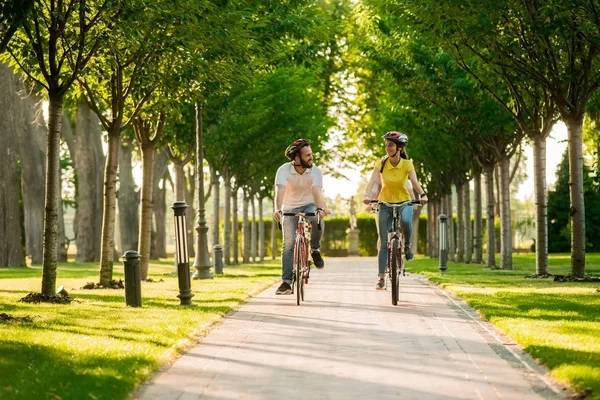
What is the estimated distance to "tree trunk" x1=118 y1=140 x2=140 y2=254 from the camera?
161 feet

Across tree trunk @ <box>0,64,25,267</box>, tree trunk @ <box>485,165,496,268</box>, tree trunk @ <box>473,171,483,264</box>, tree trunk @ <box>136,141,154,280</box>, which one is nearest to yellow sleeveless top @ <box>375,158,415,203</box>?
tree trunk @ <box>136,141,154,280</box>

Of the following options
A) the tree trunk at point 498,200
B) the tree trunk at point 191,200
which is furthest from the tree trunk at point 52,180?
the tree trunk at point 498,200

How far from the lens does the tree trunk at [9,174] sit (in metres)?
34.2

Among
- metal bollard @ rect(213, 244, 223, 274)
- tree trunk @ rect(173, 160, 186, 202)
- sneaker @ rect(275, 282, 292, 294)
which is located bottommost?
sneaker @ rect(275, 282, 292, 294)

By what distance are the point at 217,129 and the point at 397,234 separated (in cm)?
1987

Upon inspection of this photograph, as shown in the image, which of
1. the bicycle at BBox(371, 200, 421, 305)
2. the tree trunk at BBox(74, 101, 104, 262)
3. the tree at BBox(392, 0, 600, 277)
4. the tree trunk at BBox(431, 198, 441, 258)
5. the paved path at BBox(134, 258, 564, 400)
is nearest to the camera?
the paved path at BBox(134, 258, 564, 400)

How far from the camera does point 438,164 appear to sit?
41.4 metres

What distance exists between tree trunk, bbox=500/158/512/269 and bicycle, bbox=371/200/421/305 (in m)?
14.0

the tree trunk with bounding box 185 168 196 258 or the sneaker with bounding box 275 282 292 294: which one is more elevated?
the tree trunk with bounding box 185 168 196 258

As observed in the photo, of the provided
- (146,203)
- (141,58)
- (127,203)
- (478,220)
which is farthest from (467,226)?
(141,58)

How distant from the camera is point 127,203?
49.7 meters

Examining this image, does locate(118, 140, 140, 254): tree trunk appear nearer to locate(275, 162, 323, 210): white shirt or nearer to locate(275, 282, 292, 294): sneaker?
locate(275, 282, 292, 294): sneaker

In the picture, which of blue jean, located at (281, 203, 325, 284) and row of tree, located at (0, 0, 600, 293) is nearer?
blue jean, located at (281, 203, 325, 284)

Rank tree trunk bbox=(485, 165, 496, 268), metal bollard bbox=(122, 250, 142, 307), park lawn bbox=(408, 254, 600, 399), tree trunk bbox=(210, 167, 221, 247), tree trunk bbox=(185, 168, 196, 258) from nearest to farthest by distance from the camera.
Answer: park lawn bbox=(408, 254, 600, 399)
metal bollard bbox=(122, 250, 142, 307)
tree trunk bbox=(485, 165, 496, 268)
tree trunk bbox=(210, 167, 221, 247)
tree trunk bbox=(185, 168, 196, 258)
